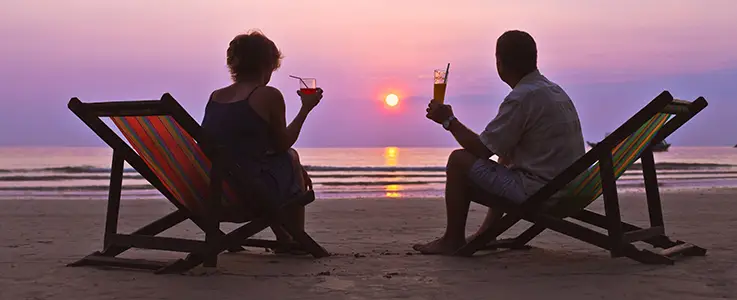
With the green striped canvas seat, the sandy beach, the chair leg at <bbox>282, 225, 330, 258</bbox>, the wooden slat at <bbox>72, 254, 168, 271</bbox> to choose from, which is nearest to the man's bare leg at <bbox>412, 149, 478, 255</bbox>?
the sandy beach

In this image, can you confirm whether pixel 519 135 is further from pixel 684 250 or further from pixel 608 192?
pixel 684 250

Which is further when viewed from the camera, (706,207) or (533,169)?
(706,207)

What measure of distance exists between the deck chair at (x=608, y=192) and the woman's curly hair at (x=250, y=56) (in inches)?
59.7

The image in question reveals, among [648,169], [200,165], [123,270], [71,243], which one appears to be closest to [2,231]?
[71,243]

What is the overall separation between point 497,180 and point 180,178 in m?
1.81

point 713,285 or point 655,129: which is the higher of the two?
point 655,129

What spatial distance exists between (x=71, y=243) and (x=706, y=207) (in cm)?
758

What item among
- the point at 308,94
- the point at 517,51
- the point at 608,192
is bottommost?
the point at 608,192

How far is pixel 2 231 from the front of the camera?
21.7ft

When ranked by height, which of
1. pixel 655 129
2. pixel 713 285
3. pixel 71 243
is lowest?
pixel 713 285

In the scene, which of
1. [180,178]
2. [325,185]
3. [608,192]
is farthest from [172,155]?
[325,185]

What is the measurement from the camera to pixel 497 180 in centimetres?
438

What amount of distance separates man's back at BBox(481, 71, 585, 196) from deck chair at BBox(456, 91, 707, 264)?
0.15 metres

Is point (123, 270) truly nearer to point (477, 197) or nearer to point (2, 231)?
point (477, 197)
